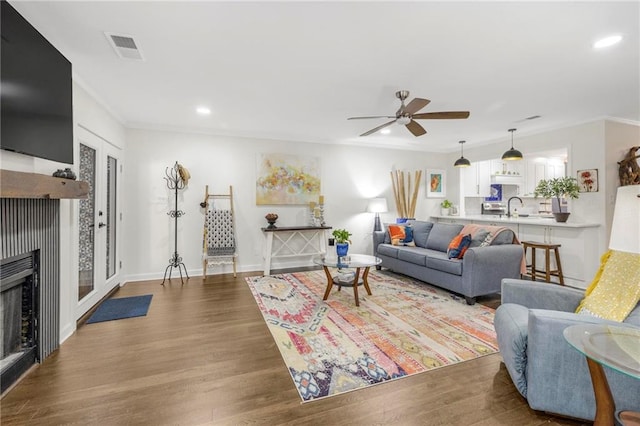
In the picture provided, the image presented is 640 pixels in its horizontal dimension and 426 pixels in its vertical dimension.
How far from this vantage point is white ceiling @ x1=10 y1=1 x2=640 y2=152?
196 centimetres

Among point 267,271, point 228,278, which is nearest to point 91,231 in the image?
point 228,278

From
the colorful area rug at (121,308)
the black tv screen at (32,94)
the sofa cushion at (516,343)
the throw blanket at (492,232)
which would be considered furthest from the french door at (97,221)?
the throw blanket at (492,232)

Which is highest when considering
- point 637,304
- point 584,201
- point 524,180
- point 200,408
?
Result: point 524,180

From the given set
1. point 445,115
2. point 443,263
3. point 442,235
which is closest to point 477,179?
point 442,235

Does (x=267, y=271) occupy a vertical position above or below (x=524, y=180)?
below

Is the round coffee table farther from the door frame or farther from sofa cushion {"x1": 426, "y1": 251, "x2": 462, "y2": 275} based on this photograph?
the door frame

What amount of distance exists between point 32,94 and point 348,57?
2347 millimetres

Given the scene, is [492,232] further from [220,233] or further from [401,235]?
[220,233]

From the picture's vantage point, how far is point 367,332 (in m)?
2.78

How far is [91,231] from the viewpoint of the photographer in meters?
3.45

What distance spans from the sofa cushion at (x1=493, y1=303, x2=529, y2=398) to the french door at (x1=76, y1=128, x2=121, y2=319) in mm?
3905

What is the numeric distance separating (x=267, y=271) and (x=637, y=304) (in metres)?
4.29

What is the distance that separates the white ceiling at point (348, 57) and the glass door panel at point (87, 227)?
787 mm

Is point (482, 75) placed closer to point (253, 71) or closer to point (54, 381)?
point (253, 71)
